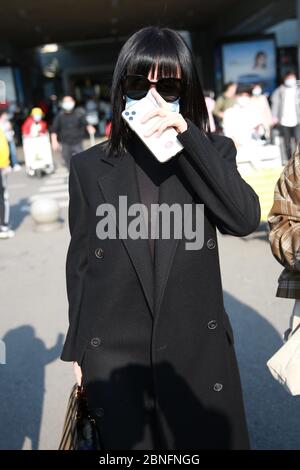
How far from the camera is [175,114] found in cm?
154

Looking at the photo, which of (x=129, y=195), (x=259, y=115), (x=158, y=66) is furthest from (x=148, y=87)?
(x=259, y=115)

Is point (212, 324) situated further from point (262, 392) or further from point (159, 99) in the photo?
point (262, 392)

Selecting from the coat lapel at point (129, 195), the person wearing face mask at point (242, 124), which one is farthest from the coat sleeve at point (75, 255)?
the person wearing face mask at point (242, 124)

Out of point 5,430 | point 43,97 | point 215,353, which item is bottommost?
point 5,430

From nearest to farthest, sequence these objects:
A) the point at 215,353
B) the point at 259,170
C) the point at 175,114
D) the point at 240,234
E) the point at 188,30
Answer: the point at 175,114 → the point at 240,234 → the point at 215,353 → the point at 259,170 → the point at 188,30

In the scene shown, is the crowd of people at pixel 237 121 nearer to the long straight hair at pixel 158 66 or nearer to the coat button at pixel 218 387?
the long straight hair at pixel 158 66

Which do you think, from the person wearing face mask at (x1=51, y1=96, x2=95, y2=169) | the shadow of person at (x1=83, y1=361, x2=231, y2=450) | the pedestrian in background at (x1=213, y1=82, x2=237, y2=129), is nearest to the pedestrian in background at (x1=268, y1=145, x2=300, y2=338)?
the shadow of person at (x1=83, y1=361, x2=231, y2=450)

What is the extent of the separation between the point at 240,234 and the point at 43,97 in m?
36.0

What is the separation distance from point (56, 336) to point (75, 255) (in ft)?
8.66

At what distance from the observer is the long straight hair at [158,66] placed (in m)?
1.67

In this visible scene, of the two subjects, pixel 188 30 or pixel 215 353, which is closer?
pixel 215 353

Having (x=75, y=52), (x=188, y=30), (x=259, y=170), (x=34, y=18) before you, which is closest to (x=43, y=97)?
(x=75, y=52)

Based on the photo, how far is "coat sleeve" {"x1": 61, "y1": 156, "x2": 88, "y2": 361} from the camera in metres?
1.82
